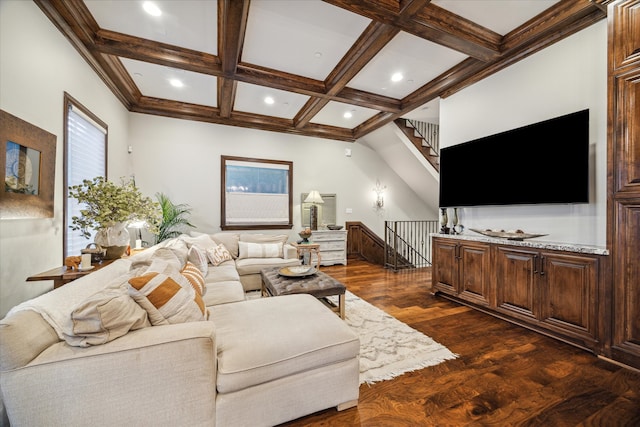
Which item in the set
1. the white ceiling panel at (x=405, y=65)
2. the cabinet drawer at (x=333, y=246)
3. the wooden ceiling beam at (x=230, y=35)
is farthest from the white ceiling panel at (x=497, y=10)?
the cabinet drawer at (x=333, y=246)

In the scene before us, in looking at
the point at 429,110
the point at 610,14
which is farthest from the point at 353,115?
the point at 610,14

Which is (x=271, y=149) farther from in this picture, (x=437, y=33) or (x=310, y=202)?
(x=437, y=33)

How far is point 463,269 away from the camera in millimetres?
3111

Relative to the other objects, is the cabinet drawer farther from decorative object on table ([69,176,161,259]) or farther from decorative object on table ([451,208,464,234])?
decorative object on table ([69,176,161,259])

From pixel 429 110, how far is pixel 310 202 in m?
2.83

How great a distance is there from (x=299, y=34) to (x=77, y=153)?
260 centimetres

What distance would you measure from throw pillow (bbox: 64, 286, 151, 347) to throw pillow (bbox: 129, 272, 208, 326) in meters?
0.08

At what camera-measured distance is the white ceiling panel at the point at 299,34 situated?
7.49 feet

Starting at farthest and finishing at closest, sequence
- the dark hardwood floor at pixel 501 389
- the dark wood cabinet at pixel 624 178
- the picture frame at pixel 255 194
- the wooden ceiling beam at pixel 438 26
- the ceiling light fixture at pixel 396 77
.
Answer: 1. the picture frame at pixel 255 194
2. the ceiling light fixture at pixel 396 77
3. the wooden ceiling beam at pixel 438 26
4. the dark wood cabinet at pixel 624 178
5. the dark hardwood floor at pixel 501 389

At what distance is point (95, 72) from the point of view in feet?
9.57

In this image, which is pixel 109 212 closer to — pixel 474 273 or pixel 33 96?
pixel 33 96

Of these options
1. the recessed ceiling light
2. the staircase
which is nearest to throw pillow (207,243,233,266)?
the recessed ceiling light

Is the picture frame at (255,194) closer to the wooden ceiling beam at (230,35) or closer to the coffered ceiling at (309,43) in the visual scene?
the coffered ceiling at (309,43)

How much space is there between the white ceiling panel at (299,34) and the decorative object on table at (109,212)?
1.98 meters
